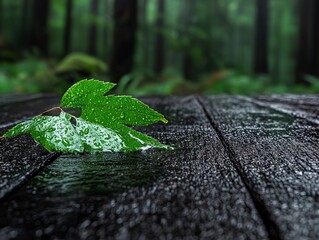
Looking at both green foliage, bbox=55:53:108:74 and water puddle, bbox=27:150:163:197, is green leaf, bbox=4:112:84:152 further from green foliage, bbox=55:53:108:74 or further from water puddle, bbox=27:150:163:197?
green foliage, bbox=55:53:108:74

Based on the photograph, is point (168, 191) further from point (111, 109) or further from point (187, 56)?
point (187, 56)

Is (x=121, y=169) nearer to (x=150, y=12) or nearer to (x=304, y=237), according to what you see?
(x=304, y=237)

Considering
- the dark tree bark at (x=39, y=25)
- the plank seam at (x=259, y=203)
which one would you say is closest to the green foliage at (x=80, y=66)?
the dark tree bark at (x=39, y=25)

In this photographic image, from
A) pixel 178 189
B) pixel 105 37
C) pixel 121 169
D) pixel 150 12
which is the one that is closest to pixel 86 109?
pixel 121 169

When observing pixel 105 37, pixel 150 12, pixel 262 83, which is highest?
pixel 150 12

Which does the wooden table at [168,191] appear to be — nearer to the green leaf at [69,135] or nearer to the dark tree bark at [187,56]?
the green leaf at [69,135]

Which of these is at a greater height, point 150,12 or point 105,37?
point 150,12
